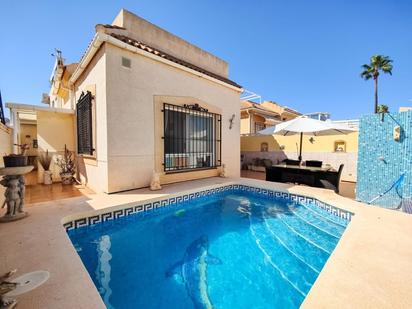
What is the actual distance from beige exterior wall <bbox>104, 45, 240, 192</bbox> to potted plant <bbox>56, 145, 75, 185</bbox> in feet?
10.1

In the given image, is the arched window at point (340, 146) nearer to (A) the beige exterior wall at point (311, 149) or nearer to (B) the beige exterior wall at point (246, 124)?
(A) the beige exterior wall at point (311, 149)

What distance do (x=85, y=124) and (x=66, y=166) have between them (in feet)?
8.03

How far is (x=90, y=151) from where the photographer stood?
22.1 ft

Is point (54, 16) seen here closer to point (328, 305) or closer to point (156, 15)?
point (156, 15)

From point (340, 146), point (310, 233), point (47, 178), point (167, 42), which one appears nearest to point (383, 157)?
point (310, 233)

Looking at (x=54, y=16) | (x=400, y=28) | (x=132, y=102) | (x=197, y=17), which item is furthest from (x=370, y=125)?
(x=54, y=16)

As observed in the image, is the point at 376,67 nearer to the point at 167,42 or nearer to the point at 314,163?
the point at 314,163

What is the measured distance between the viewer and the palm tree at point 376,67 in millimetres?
22453

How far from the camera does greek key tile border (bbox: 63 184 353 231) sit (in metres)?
4.28

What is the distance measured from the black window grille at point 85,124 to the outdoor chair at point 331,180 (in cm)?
872

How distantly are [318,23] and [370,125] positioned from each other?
21.9ft

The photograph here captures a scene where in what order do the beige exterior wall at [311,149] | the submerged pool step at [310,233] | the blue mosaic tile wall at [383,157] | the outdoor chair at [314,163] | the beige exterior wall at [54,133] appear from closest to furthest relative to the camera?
the submerged pool step at [310,233] → the blue mosaic tile wall at [383,157] → the beige exterior wall at [54,133] → the outdoor chair at [314,163] → the beige exterior wall at [311,149]

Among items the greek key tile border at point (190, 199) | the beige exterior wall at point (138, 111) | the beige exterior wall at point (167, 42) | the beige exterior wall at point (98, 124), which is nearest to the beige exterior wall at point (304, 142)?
the beige exterior wall at point (167, 42)

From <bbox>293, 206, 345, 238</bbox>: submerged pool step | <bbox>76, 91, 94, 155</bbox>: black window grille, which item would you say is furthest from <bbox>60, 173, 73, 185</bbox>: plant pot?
<bbox>293, 206, 345, 238</bbox>: submerged pool step
